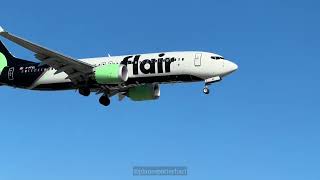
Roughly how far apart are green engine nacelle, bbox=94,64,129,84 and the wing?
1.62 meters

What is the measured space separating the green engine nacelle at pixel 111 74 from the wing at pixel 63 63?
1616mm

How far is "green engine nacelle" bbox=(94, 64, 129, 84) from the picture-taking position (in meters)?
59.4

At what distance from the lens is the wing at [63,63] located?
5912 cm

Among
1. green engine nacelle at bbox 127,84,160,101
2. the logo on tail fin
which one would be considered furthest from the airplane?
the logo on tail fin

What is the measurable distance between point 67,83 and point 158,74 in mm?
9091

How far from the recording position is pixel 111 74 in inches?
2344

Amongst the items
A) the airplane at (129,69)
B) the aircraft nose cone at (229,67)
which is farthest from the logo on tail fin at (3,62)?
the aircraft nose cone at (229,67)

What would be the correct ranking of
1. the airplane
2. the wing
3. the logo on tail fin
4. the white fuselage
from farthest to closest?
1. the logo on tail fin
2. the white fuselage
3. the airplane
4. the wing

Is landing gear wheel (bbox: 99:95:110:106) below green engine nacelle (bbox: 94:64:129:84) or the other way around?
below

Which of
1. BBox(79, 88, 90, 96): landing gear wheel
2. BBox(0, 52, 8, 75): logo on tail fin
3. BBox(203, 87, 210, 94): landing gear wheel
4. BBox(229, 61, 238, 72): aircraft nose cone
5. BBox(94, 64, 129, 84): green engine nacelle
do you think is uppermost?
BBox(0, 52, 8, 75): logo on tail fin

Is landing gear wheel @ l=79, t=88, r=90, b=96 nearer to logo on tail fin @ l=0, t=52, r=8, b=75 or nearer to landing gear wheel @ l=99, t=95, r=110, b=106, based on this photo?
landing gear wheel @ l=99, t=95, r=110, b=106

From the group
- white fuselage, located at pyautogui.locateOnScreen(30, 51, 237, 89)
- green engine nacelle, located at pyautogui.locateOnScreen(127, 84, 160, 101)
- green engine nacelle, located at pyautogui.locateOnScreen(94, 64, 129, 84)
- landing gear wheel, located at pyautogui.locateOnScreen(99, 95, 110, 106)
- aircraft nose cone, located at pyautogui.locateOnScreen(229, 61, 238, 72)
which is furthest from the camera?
green engine nacelle, located at pyautogui.locateOnScreen(127, 84, 160, 101)

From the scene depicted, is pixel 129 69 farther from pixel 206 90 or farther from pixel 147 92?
pixel 206 90

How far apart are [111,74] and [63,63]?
482 cm
